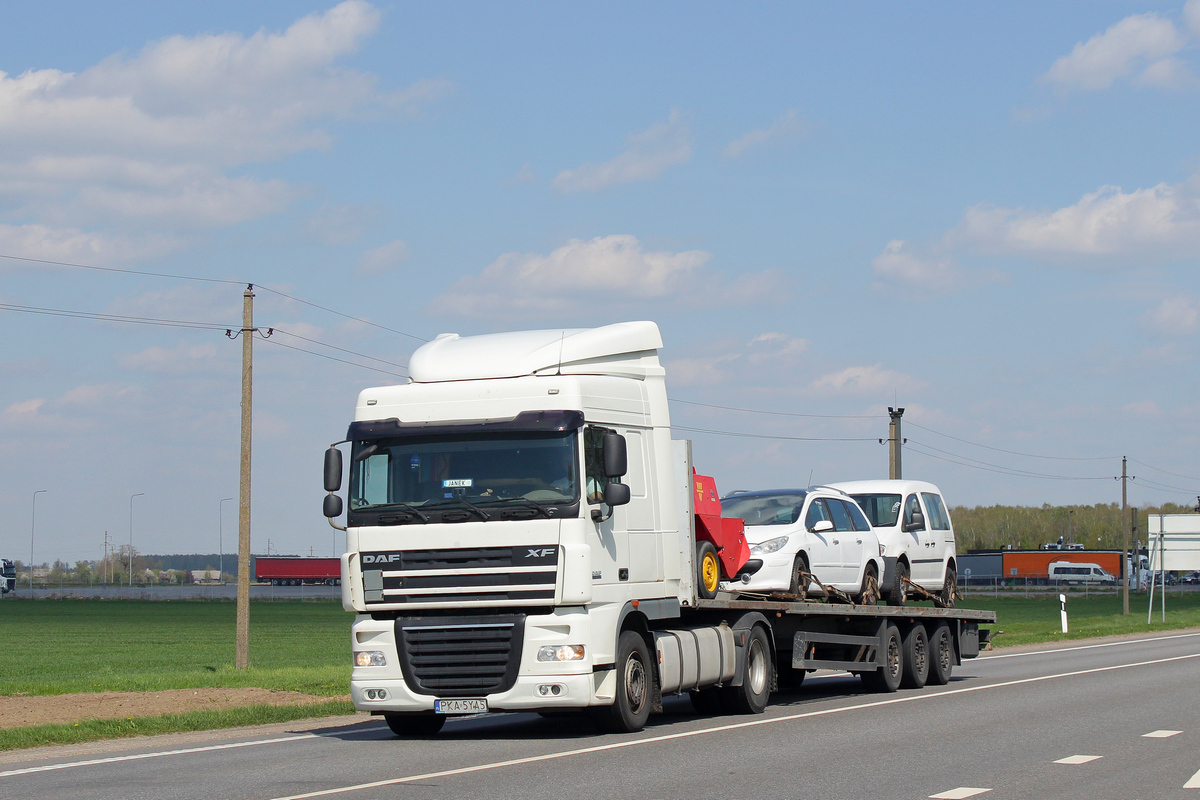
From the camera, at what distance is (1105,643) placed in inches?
1352

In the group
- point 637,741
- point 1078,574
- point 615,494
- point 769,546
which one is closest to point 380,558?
point 615,494

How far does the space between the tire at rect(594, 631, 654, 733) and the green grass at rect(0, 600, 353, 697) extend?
8594mm

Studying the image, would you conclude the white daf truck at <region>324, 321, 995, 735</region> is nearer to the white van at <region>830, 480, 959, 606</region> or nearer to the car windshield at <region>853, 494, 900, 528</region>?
the white van at <region>830, 480, 959, 606</region>

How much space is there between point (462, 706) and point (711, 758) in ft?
7.83

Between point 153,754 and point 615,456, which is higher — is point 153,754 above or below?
below

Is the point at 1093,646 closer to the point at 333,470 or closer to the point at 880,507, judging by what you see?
the point at 880,507

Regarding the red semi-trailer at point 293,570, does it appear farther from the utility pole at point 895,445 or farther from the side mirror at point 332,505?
the side mirror at point 332,505

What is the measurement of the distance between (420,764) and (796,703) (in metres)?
7.09

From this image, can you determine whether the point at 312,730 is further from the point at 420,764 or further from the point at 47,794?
the point at 47,794


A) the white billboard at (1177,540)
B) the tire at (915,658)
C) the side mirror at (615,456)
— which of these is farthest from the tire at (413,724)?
the white billboard at (1177,540)

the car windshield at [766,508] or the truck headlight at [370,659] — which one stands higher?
the car windshield at [766,508]

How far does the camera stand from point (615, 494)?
1240 centimetres

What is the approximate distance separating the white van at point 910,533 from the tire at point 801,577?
270cm

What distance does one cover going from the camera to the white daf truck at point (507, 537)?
40.1 ft
